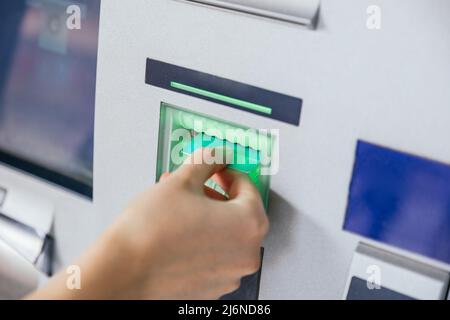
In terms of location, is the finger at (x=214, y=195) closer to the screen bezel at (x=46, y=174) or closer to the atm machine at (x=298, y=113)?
the atm machine at (x=298, y=113)

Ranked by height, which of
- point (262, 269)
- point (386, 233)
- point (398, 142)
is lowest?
point (262, 269)

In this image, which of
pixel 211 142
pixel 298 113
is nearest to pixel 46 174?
pixel 211 142

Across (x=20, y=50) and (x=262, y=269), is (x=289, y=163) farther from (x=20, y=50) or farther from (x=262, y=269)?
(x=20, y=50)

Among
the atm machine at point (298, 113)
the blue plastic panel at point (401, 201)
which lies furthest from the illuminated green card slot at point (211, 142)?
the blue plastic panel at point (401, 201)

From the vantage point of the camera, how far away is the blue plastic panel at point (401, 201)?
0.65 meters

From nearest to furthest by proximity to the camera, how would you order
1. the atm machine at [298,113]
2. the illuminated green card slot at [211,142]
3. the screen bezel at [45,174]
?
the atm machine at [298,113], the illuminated green card slot at [211,142], the screen bezel at [45,174]

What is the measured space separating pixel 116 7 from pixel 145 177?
0.22 metres

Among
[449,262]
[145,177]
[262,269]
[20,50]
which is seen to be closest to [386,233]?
[449,262]

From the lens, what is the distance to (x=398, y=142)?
0.66 m

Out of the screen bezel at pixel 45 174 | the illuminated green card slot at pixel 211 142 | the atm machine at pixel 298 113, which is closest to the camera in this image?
the atm machine at pixel 298 113

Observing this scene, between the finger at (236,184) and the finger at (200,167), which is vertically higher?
the finger at (200,167)

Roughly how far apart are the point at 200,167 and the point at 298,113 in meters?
0.12

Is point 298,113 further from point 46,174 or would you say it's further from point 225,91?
point 46,174

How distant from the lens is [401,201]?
26.4 inches
